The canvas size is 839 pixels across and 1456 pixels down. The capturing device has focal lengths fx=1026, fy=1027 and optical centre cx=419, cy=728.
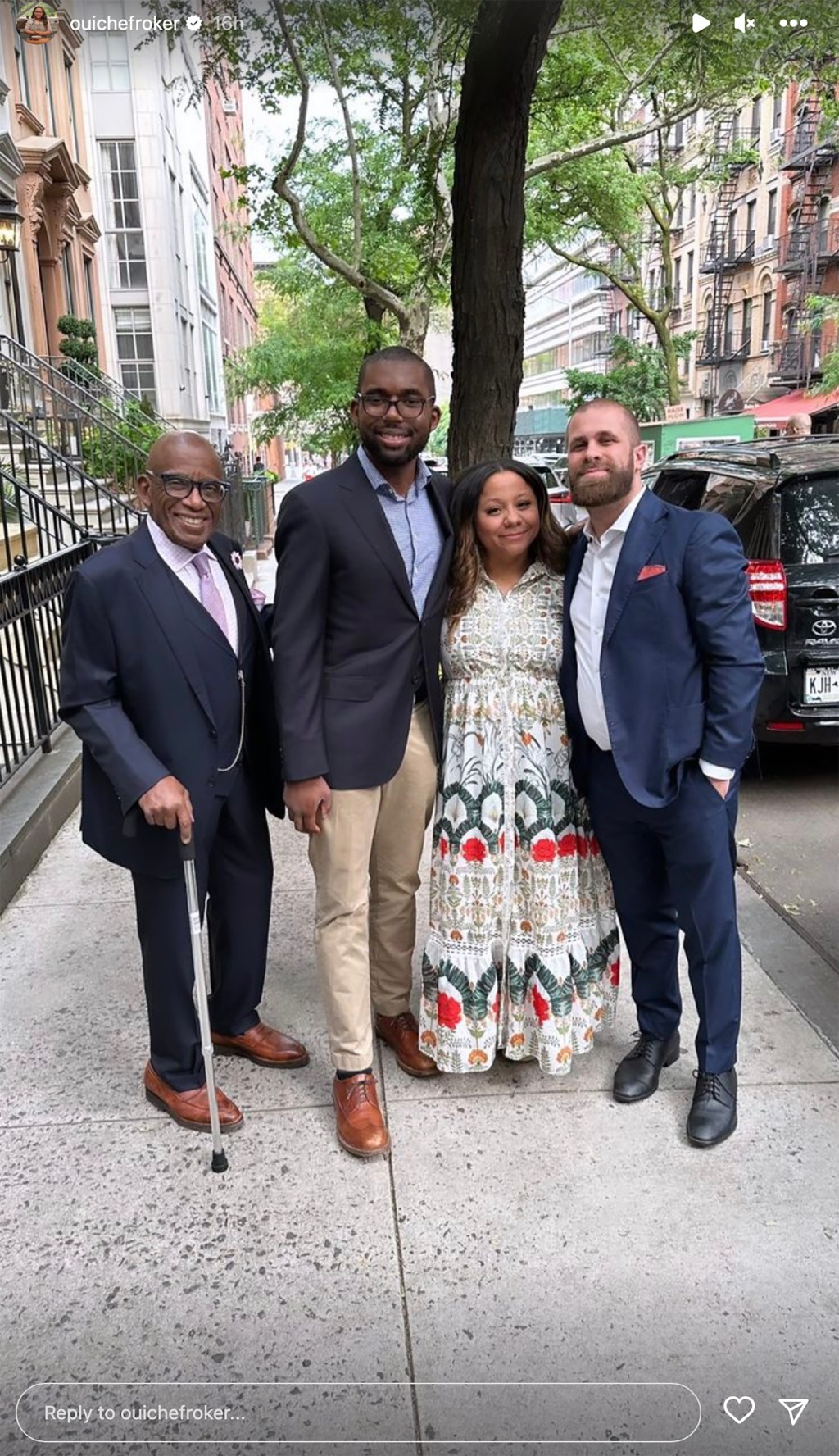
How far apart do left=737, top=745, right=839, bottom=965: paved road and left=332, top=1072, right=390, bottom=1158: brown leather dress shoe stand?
6.98ft

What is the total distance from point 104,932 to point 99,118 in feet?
93.4

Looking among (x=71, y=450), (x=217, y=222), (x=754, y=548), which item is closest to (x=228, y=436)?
(x=217, y=222)

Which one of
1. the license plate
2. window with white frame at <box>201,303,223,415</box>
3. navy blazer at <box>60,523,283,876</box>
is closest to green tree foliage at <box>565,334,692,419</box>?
window with white frame at <box>201,303,223,415</box>

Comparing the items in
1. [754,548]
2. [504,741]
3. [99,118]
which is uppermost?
[99,118]

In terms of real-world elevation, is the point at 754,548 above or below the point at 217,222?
below

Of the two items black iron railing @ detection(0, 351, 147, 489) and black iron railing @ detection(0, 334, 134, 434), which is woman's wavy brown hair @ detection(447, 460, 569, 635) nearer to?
black iron railing @ detection(0, 351, 147, 489)

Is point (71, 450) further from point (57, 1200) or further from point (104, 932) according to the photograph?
point (57, 1200)

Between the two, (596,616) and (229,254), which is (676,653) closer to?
(596,616)

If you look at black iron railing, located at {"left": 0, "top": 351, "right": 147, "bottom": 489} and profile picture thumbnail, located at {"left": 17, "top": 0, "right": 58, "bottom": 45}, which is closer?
profile picture thumbnail, located at {"left": 17, "top": 0, "right": 58, "bottom": 45}

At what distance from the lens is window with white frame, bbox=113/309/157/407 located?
27891 mm

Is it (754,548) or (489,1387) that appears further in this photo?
(754,548)

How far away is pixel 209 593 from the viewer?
114 inches

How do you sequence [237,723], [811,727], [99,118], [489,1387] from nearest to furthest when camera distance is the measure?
1. [489,1387]
2. [237,723]
3. [811,727]
4. [99,118]

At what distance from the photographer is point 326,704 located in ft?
9.44
